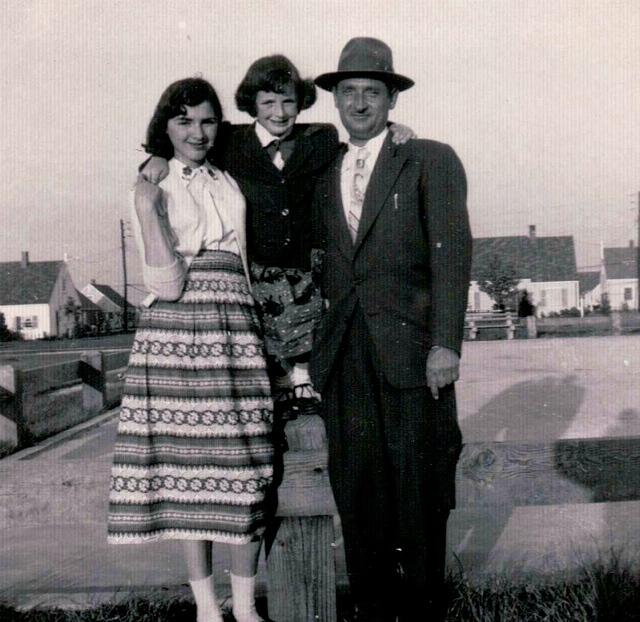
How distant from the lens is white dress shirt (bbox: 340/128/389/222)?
282 centimetres

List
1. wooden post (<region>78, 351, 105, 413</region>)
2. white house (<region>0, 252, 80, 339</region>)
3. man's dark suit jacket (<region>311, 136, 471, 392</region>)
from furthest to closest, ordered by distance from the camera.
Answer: white house (<region>0, 252, 80, 339</region>)
wooden post (<region>78, 351, 105, 413</region>)
man's dark suit jacket (<region>311, 136, 471, 392</region>)

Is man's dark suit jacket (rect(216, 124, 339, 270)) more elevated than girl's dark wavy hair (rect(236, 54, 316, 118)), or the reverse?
girl's dark wavy hair (rect(236, 54, 316, 118))

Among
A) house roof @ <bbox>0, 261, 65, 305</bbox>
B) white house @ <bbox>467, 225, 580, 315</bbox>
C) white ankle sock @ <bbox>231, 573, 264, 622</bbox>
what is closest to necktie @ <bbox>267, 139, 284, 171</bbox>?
white ankle sock @ <bbox>231, 573, 264, 622</bbox>

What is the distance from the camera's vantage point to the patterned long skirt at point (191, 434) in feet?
8.38

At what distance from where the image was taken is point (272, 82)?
292cm

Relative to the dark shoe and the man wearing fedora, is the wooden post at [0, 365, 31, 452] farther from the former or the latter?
the man wearing fedora

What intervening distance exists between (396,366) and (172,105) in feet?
3.75

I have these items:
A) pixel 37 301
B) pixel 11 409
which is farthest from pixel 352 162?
pixel 37 301

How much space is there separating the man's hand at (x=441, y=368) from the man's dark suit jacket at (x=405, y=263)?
1.4 inches

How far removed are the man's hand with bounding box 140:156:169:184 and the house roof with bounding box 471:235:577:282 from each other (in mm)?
54454

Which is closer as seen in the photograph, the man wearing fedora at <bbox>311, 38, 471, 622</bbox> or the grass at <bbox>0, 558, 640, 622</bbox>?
the man wearing fedora at <bbox>311, 38, 471, 622</bbox>

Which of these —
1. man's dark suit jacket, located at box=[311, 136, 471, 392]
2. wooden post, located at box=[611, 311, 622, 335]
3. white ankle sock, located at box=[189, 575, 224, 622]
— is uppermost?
man's dark suit jacket, located at box=[311, 136, 471, 392]

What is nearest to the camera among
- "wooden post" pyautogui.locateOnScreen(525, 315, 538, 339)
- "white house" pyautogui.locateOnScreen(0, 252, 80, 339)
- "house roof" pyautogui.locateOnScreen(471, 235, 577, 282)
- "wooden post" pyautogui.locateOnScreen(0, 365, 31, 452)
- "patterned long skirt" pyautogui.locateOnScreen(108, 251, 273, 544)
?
"patterned long skirt" pyautogui.locateOnScreen(108, 251, 273, 544)

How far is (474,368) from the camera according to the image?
1709 centimetres
